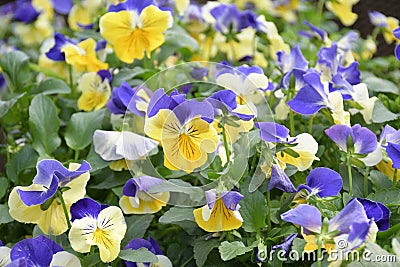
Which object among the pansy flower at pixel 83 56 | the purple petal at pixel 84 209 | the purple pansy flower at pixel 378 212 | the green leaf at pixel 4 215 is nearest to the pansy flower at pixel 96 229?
the purple petal at pixel 84 209

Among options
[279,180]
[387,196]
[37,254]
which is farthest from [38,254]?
[387,196]

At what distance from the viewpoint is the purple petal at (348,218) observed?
490 millimetres

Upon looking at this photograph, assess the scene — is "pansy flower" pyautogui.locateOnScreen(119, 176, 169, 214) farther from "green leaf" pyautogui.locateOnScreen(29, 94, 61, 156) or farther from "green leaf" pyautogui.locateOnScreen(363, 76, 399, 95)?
"green leaf" pyautogui.locateOnScreen(363, 76, 399, 95)

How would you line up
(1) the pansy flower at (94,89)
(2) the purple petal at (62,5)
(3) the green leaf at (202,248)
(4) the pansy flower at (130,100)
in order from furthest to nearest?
1. (2) the purple petal at (62,5)
2. (1) the pansy flower at (94,89)
3. (4) the pansy flower at (130,100)
4. (3) the green leaf at (202,248)

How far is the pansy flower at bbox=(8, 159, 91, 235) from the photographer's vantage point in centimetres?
57

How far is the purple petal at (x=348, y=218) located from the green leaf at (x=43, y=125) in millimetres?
397

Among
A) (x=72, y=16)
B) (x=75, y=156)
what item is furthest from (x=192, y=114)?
(x=72, y=16)

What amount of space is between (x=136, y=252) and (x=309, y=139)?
21 cm

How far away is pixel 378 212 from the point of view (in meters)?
0.55

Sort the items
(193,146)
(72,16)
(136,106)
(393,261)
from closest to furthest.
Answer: (393,261), (193,146), (136,106), (72,16)

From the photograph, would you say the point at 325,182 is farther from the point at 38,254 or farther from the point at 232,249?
the point at 38,254

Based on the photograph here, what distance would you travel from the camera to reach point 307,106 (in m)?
0.66

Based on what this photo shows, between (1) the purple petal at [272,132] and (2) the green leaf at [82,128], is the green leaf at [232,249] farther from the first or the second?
(2) the green leaf at [82,128]

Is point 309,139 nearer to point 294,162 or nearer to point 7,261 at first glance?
point 294,162
